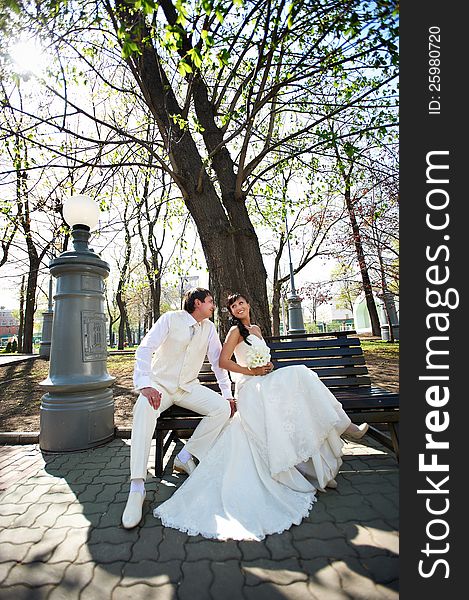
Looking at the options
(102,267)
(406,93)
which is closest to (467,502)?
(406,93)

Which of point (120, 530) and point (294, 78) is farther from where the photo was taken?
point (294, 78)

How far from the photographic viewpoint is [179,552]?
2088mm

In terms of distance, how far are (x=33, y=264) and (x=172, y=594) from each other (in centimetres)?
1738

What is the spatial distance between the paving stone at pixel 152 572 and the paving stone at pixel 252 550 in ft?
1.19

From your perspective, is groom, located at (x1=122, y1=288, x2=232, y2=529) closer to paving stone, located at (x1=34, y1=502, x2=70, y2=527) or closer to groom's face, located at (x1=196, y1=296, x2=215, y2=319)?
groom's face, located at (x1=196, y1=296, x2=215, y2=319)

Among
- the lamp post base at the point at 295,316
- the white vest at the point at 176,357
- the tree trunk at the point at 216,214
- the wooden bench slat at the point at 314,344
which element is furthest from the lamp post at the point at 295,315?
the white vest at the point at 176,357

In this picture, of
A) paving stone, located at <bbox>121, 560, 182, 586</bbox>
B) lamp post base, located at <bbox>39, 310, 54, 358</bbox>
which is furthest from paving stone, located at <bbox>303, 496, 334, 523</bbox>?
lamp post base, located at <bbox>39, 310, 54, 358</bbox>

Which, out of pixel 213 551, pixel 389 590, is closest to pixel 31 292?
pixel 213 551

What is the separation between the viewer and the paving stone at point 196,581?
1.74m

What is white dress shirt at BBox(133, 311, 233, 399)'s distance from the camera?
9.78ft

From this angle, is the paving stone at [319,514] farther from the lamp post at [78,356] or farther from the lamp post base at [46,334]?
the lamp post base at [46,334]

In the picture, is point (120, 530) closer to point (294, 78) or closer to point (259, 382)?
point (259, 382)

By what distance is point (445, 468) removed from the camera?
6.14 ft

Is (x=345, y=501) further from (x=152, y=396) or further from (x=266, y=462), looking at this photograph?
(x=152, y=396)
